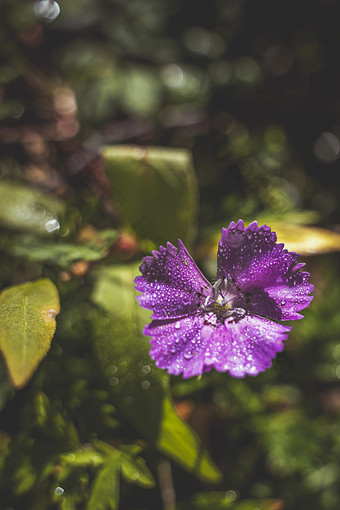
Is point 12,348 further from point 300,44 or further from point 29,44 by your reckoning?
point 300,44

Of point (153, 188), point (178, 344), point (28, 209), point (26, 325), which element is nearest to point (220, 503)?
point (178, 344)

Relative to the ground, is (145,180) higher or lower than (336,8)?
lower

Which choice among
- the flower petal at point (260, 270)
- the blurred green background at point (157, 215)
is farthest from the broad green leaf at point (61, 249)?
the flower petal at point (260, 270)

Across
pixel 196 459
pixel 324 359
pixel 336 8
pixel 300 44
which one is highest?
pixel 336 8

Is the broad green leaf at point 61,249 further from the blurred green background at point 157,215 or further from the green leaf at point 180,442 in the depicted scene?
the green leaf at point 180,442

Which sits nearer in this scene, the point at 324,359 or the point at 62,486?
the point at 62,486

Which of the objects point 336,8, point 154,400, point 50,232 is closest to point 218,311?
point 154,400

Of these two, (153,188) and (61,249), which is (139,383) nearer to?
(61,249)
